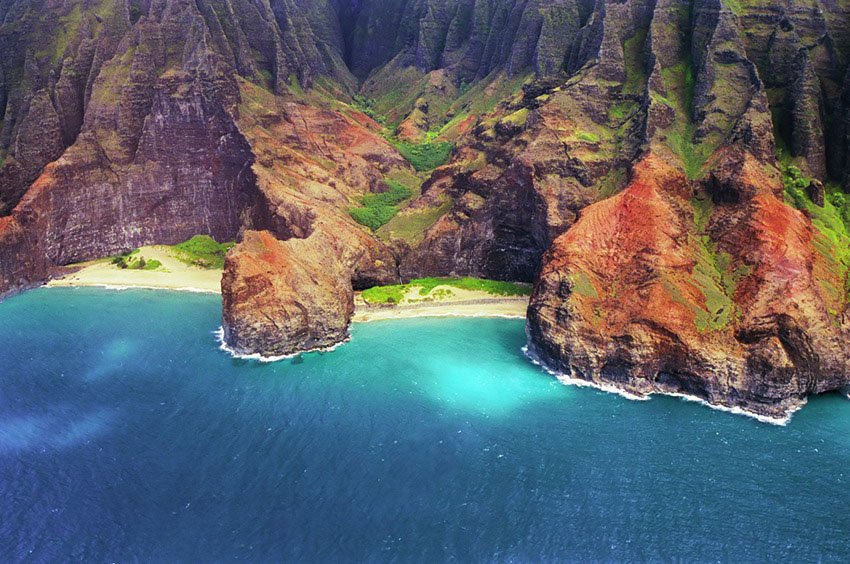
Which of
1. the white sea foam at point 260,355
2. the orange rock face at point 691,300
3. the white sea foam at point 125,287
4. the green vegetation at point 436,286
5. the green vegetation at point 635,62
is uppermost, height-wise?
the green vegetation at point 635,62

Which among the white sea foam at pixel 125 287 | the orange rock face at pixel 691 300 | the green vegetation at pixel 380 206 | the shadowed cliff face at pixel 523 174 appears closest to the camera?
the orange rock face at pixel 691 300

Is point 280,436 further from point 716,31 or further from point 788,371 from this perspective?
point 716,31

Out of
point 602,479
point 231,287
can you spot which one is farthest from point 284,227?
point 602,479

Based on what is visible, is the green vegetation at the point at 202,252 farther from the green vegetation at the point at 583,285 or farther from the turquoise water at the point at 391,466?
the green vegetation at the point at 583,285

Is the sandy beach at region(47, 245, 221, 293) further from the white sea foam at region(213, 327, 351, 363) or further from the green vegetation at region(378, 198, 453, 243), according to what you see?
the green vegetation at region(378, 198, 453, 243)

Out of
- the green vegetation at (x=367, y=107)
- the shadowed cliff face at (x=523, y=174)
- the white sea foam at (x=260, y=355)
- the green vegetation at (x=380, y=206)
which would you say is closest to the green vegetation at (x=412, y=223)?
the shadowed cliff face at (x=523, y=174)

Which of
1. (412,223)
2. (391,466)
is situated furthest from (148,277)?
(391,466)
